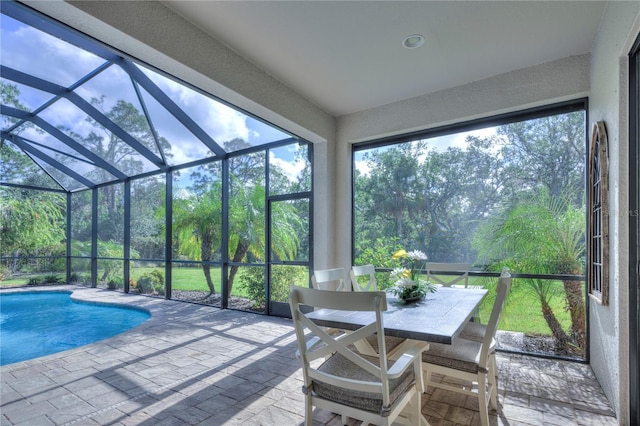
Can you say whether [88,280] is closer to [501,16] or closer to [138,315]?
[138,315]

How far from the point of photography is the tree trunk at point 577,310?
333 cm

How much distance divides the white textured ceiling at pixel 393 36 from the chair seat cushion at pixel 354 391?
271cm

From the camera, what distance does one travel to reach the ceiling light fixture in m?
3.03

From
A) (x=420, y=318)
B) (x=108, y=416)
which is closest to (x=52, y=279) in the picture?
(x=108, y=416)

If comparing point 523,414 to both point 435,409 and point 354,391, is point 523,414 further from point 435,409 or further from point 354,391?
point 354,391

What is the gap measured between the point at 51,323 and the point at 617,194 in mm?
8637

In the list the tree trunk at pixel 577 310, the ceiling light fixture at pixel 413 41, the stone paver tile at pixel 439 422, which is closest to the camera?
the stone paver tile at pixel 439 422

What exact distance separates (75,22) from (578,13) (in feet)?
13.0

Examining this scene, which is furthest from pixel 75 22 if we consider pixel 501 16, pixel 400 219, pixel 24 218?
pixel 24 218

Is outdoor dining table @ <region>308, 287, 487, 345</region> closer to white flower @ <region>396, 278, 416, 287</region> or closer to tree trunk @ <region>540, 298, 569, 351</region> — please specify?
white flower @ <region>396, 278, 416, 287</region>

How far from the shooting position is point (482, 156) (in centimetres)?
397

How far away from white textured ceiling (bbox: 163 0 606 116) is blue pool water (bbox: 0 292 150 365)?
4.92m

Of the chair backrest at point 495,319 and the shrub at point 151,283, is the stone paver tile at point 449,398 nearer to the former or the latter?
the chair backrest at point 495,319

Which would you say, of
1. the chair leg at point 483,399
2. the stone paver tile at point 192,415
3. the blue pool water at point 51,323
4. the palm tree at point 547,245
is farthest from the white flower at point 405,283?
the blue pool water at point 51,323
